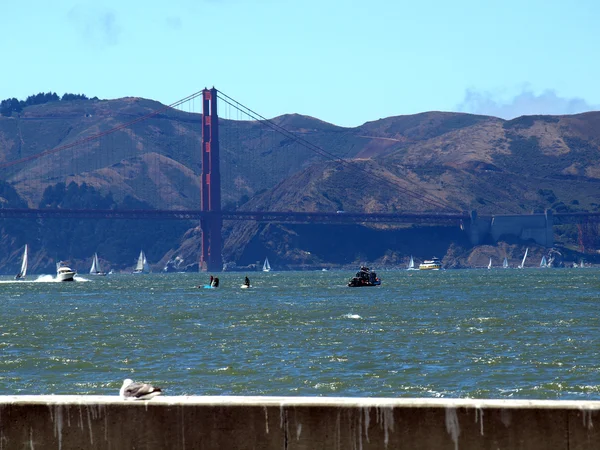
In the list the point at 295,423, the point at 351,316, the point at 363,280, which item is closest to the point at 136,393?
the point at 295,423

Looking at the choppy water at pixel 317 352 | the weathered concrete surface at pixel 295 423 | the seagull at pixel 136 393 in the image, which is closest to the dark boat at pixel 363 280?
the choppy water at pixel 317 352

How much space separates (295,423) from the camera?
374 inches

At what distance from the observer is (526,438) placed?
923 centimetres

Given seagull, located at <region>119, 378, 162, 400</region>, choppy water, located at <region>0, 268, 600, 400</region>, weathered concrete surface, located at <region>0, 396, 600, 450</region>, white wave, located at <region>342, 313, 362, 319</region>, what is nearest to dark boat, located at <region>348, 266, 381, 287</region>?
choppy water, located at <region>0, 268, 600, 400</region>

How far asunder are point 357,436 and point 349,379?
1672 centimetres

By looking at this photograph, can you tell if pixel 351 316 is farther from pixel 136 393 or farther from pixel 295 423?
pixel 295 423

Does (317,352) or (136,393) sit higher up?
(136,393)

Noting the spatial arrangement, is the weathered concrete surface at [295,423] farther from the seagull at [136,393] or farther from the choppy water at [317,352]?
the choppy water at [317,352]

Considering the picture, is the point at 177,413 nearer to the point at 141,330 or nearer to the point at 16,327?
the point at 141,330

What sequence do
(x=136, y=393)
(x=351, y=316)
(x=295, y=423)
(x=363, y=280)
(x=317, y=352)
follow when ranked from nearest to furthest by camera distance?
1. (x=295, y=423)
2. (x=136, y=393)
3. (x=317, y=352)
4. (x=351, y=316)
5. (x=363, y=280)

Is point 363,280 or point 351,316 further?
point 363,280

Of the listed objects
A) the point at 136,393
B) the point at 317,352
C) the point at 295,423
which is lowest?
the point at 317,352

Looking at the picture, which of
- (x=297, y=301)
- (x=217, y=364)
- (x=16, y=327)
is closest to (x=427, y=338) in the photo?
(x=217, y=364)

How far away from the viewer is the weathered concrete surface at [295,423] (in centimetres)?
923
